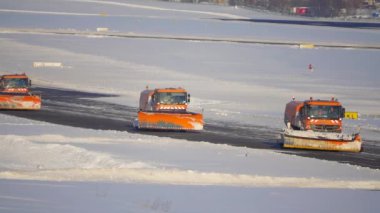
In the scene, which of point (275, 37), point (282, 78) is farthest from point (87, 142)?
point (275, 37)

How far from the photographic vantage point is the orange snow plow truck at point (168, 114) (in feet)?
123

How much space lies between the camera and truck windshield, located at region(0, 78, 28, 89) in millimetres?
45031

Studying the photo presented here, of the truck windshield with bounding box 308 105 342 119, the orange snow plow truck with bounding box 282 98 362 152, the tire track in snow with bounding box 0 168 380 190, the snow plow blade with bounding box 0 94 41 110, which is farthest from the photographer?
the snow plow blade with bounding box 0 94 41 110

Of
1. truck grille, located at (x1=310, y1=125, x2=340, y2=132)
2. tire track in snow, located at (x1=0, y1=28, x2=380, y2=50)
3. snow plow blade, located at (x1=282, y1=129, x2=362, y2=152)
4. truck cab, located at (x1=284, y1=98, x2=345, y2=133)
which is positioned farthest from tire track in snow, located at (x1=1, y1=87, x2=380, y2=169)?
tire track in snow, located at (x1=0, y1=28, x2=380, y2=50)

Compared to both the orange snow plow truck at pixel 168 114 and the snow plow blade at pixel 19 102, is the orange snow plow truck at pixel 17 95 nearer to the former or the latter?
the snow plow blade at pixel 19 102

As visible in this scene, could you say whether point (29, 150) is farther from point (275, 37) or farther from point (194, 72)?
point (275, 37)

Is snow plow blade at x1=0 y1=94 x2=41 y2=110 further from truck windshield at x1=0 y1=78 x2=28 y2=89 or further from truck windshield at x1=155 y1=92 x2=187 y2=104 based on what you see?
truck windshield at x1=155 y1=92 x2=187 y2=104

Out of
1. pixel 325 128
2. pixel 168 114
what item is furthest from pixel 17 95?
pixel 325 128

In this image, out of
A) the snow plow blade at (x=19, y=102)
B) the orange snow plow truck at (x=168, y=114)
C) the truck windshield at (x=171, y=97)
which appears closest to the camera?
the orange snow plow truck at (x=168, y=114)

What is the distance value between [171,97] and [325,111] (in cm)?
699

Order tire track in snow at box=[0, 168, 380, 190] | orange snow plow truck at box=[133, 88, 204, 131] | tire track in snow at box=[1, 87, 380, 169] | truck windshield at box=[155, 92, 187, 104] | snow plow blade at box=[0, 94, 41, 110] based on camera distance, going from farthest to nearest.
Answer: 1. snow plow blade at box=[0, 94, 41, 110]
2. truck windshield at box=[155, 92, 187, 104]
3. orange snow plow truck at box=[133, 88, 204, 131]
4. tire track in snow at box=[1, 87, 380, 169]
5. tire track in snow at box=[0, 168, 380, 190]

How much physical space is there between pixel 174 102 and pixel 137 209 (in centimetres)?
1963

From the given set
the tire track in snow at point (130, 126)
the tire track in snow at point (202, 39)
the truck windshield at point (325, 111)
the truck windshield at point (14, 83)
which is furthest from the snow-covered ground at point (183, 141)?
the truck windshield at point (14, 83)

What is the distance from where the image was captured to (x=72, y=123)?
1564 inches
